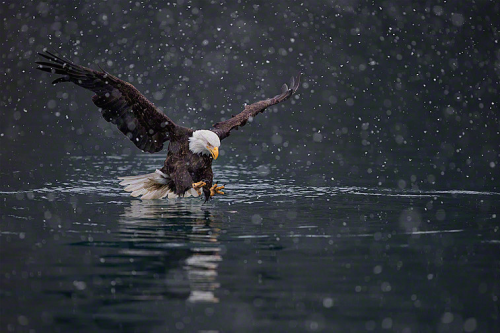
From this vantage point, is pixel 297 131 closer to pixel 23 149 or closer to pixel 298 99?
pixel 23 149

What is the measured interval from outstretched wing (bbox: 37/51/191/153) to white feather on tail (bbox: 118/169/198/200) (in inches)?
13.0

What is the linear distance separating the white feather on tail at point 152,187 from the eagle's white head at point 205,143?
1.83ft

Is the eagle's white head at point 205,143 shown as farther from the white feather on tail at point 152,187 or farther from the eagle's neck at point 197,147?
the white feather on tail at point 152,187

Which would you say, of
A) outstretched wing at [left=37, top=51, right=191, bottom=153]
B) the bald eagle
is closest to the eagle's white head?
the bald eagle

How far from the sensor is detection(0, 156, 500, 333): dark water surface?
220 inches

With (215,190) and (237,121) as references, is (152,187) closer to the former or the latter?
(215,190)

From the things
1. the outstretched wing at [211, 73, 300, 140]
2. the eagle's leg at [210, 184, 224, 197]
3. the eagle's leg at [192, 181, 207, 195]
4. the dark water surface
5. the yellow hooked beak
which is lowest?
the dark water surface

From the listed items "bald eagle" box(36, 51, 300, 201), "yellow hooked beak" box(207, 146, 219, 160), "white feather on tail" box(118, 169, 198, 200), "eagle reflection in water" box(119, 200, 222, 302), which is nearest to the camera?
"eagle reflection in water" box(119, 200, 222, 302)

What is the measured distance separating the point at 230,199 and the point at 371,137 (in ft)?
32.2

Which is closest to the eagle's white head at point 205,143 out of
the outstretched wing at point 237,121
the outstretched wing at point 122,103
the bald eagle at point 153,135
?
the bald eagle at point 153,135

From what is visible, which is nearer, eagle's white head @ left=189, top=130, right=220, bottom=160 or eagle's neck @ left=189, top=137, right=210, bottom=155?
eagle's white head @ left=189, top=130, right=220, bottom=160

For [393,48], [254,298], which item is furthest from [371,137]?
[393,48]

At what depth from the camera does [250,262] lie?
6.97 m

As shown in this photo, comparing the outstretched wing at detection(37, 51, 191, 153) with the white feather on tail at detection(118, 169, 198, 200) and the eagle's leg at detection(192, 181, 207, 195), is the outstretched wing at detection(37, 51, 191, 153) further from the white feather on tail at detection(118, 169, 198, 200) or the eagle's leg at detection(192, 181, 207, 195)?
the eagle's leg at detection(192, 181, 207, 195)
